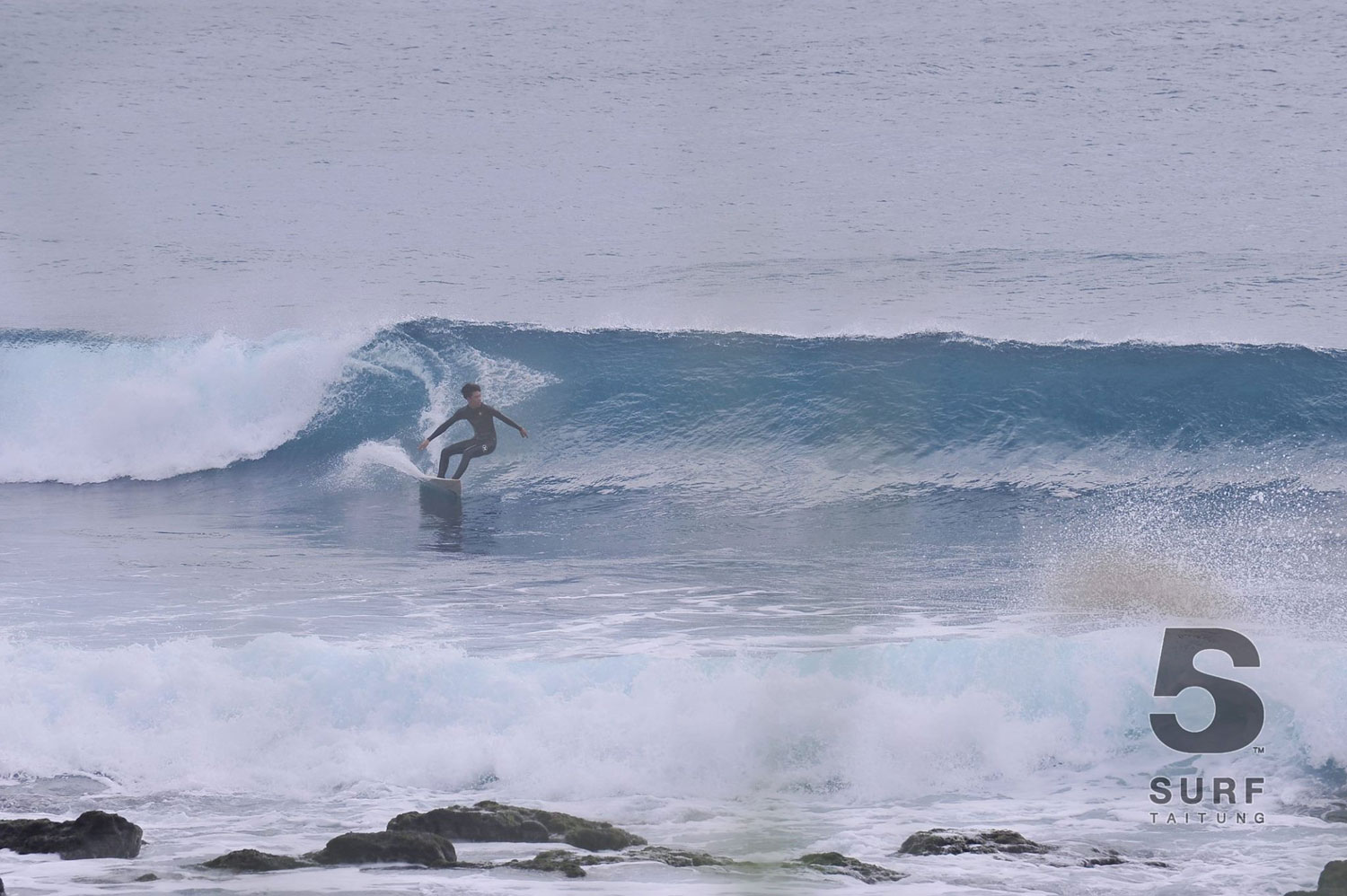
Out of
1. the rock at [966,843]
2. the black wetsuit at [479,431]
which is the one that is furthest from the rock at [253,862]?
the black wetsuit at [479,431]

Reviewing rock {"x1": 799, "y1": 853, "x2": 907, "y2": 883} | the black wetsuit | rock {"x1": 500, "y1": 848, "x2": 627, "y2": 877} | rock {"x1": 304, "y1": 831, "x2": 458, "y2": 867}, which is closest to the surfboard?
the black wetsuit

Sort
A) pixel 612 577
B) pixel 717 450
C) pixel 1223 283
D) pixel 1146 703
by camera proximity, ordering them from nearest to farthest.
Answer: pixel 1146 703 < pixel 612 577 < pixel 717 450 < pixel 1223 283

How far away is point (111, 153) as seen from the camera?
27.3 metres

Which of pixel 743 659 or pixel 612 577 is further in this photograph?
pixel 612 577

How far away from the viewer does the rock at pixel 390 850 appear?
4301 mm

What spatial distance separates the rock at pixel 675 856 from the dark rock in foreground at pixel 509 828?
0.09 m

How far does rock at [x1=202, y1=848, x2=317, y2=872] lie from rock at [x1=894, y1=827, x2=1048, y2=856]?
2.13 m

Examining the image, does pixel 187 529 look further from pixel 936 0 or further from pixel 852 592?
pixel 936 0

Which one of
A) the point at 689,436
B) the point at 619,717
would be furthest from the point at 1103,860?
the point at 689,436

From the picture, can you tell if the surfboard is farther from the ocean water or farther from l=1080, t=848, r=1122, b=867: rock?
l=1080, t=848, r=1122, b=867: rock

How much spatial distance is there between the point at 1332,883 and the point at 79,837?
4.16m

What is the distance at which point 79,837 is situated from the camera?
14.4ft

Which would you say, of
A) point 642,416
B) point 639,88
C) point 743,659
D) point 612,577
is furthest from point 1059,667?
point 639,88

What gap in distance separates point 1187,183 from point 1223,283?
4950 mm
